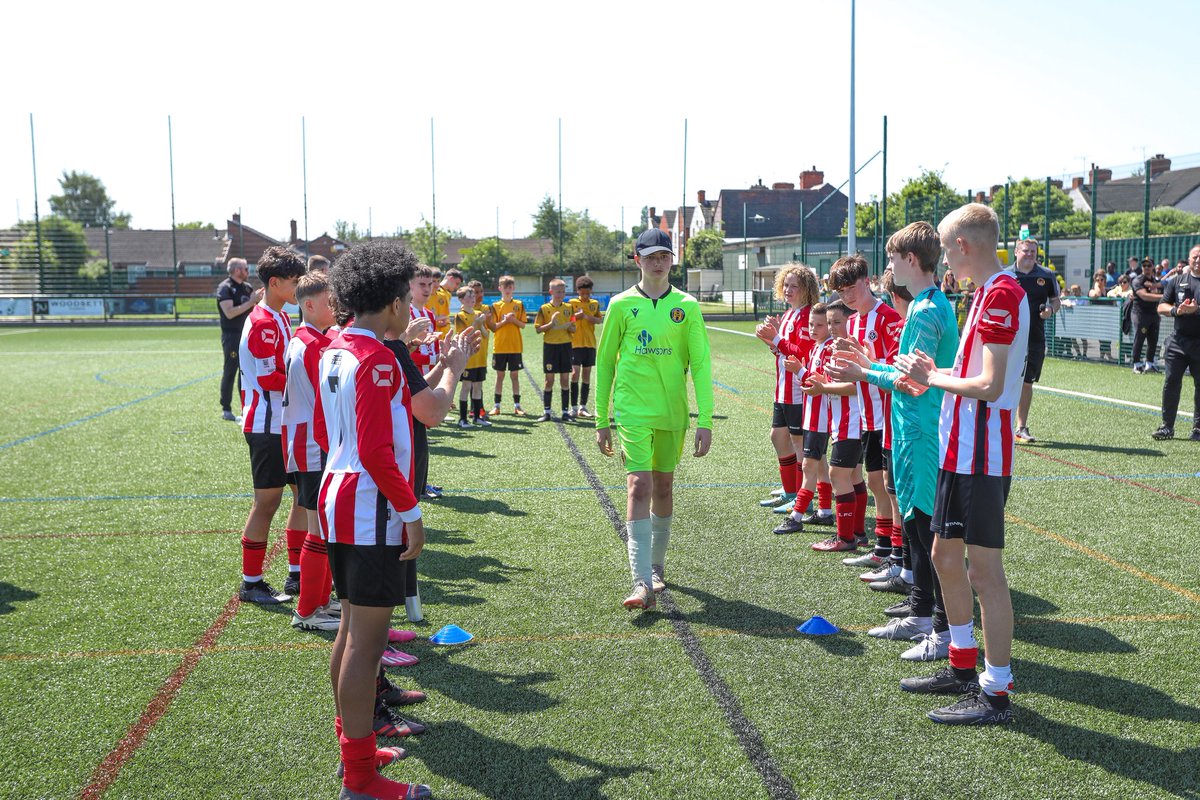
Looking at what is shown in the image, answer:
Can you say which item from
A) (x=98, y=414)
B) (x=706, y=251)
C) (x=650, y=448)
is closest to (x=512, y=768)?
(x=650, y=448)

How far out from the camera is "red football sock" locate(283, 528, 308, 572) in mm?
5375

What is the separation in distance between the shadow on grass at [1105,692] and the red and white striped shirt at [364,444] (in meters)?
3.02

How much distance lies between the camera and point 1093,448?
9.84 metres

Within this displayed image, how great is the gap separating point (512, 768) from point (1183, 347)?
10009 mm

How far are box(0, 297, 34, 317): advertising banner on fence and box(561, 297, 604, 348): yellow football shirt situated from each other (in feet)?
131

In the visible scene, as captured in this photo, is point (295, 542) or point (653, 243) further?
point (295, 542)

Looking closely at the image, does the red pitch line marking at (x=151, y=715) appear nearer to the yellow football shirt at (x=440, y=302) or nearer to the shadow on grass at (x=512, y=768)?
the shadow on grass at (x=512, y=768)

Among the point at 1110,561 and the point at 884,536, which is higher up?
the point at 884,536

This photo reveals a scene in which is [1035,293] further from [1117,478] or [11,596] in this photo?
[11,596]

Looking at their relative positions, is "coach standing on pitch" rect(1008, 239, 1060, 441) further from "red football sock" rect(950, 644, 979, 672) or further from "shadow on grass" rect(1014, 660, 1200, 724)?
"red football sock" rect(950, 644, 979, 672)

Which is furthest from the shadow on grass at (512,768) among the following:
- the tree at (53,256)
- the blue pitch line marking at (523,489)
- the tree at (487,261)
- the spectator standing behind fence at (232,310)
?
the tree at (487,261)

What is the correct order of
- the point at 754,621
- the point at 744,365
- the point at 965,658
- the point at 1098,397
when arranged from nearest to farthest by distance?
the point at 965,658 → the point at 754,621 → the point at 1098,397 → the point at 744,365

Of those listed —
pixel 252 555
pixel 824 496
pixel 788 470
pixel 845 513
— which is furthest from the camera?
pixel 788 470

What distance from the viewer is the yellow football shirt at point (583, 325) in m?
13.1
